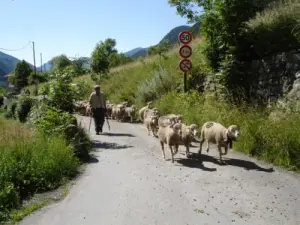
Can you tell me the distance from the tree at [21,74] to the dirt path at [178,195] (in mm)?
68663

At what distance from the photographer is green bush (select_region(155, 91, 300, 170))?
8852 mm

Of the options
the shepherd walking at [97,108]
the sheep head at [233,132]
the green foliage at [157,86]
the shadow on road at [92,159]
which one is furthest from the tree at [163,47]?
the sheep head at [233,132]

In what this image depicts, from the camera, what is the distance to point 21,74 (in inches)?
3000

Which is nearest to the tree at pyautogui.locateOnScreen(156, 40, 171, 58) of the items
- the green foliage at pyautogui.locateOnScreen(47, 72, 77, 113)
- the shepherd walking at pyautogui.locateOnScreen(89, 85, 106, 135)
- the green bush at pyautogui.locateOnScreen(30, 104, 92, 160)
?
the shepherd walking at pyautogui.locateOnScreen(89, 85, 106, 135)

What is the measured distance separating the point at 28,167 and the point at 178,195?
3.41 meters

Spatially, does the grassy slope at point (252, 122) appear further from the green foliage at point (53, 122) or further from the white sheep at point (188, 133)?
the green foliage at point (53, 122)

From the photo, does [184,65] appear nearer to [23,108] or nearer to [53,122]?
A: [53,122]

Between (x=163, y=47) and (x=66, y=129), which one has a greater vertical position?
(x=163, y=47)

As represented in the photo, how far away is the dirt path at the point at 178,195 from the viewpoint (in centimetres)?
620

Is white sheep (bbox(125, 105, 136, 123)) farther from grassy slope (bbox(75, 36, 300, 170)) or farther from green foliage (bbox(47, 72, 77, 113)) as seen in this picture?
green foliage (bbox(47, 72, 77, 113))

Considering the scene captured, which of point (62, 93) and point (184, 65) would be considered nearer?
point (62, 93)

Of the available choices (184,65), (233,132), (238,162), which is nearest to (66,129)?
(233,132)

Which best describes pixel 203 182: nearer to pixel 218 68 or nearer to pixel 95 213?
pixel 95 213

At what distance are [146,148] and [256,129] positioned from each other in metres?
3.61
